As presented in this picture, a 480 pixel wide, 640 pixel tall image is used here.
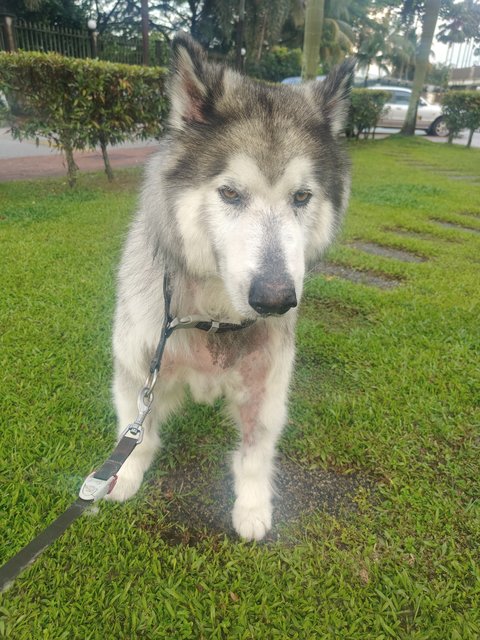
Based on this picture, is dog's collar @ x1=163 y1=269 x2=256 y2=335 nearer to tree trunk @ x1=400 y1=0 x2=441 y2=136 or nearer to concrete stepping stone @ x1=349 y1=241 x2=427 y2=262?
concrete stepping stone @ x1=349 y1=241 x2=427 y2=262

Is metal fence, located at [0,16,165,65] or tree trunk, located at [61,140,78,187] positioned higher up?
metal fence, located at [0,16,165,65]

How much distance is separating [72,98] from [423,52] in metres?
14.6

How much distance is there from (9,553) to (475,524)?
1.87m

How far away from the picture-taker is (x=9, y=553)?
1.72 m

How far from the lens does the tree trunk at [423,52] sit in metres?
16.3

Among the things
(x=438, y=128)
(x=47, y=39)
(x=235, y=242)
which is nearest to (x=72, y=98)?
(x=235, y=242)

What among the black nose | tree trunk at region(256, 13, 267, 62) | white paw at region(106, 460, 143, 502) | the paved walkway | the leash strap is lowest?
white paw at region(106, 460, 143, 502)

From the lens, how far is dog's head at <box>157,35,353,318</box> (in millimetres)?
1451

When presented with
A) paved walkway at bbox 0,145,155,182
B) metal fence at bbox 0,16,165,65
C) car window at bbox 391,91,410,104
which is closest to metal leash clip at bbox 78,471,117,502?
paved walkway at bbox 0,145,155,182

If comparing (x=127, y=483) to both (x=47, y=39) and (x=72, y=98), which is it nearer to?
(x=72, y=98)

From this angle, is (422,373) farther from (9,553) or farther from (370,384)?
(9,553)

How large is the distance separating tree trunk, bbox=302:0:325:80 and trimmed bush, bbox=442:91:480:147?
10868 mm

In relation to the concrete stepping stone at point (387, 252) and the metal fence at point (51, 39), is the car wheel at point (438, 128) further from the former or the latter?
the concrete stepping stone at point (387, 252)

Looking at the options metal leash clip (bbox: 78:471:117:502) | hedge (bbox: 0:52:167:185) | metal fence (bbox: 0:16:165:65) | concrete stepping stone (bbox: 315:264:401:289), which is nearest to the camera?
metal leash clip (bbox: 78:471:117:502)
